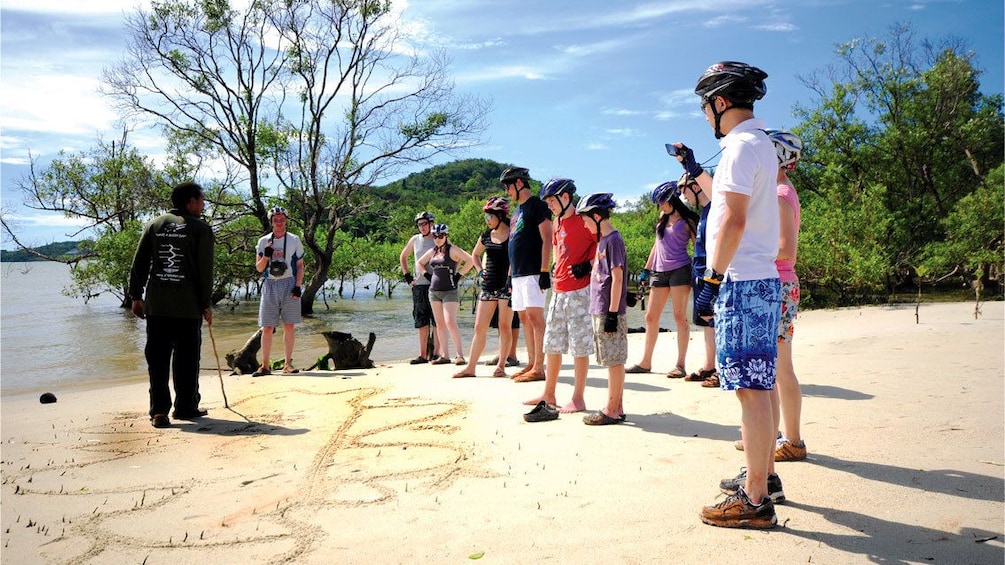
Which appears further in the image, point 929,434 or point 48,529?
point 929,434

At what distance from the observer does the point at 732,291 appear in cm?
310

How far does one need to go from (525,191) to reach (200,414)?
A: 12.9 feet

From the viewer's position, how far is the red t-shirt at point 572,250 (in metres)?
5.48

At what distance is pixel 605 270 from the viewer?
5129 millimetres

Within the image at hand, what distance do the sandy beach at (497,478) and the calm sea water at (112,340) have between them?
4.50 metres

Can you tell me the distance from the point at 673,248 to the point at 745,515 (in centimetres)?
467

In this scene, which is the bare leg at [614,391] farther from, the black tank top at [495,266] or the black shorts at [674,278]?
the black tank top at [495,266]

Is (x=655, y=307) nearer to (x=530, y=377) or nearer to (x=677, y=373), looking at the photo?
(x=677, y=373)

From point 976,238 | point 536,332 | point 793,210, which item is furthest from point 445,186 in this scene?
point 793,210

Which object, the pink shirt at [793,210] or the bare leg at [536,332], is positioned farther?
the bare leg at [536,332]

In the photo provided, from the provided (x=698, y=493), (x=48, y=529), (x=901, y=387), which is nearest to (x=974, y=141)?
(x=901, y=387)

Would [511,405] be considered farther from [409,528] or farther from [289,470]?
[409,528]

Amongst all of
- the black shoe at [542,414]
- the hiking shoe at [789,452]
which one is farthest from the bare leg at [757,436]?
the black shoe at [542,414]

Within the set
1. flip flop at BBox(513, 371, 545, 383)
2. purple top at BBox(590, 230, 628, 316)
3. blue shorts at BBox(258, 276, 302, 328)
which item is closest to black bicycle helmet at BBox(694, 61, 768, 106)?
purple top at BBox(590, 230, 628, 316)
